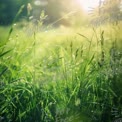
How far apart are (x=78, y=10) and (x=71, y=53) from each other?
32cm

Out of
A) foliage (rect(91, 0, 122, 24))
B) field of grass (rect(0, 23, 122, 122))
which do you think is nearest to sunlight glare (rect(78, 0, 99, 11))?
foliage (rect(91, 0, 122, 24))

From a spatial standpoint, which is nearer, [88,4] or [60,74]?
[60,74]

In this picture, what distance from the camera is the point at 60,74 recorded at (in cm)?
261

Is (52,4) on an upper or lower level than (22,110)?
upper

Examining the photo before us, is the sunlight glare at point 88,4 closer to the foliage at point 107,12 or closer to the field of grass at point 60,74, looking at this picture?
the foliage at point 107,12

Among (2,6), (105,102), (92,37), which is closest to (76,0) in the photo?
(92,37)

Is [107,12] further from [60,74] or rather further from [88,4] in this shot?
[60,74]

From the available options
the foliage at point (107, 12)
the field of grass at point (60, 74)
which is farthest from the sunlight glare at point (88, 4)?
the field of grass at point (60, 74)

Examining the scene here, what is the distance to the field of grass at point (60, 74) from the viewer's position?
2445mm

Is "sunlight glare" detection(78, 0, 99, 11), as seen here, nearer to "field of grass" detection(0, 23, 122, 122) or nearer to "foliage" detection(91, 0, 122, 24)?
"foliage" detection(91, 0, 122, 24)

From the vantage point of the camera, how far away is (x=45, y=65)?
2.58 metres

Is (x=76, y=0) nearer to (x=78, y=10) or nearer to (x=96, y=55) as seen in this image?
(x=78, y=10)

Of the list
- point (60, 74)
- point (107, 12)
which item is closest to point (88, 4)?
point (107, 12)

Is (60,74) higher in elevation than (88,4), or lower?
lower
